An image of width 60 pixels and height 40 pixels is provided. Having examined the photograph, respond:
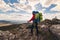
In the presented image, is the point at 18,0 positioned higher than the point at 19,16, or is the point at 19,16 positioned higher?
the point at 18,0

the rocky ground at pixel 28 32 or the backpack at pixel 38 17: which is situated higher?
the backpack at pixel 38 17

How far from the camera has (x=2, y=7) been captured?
3.23 meters

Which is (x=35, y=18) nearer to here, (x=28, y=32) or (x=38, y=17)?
(x=38, y=17)

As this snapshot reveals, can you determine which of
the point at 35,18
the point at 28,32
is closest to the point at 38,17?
the point at 35,18

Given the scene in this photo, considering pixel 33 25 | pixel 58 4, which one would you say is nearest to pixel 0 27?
pixel 33 25

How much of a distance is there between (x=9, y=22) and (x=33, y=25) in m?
0.44

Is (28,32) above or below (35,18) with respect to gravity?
below

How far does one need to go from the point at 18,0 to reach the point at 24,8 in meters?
0.19

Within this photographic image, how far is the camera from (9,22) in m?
3.20

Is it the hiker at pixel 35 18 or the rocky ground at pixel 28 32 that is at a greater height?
the hiker at pixel 35 18

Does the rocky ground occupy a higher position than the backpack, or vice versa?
the backpack

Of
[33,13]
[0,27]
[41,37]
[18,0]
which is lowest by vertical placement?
[41,37]

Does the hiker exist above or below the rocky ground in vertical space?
above

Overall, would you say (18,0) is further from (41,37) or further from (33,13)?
(41,37)
